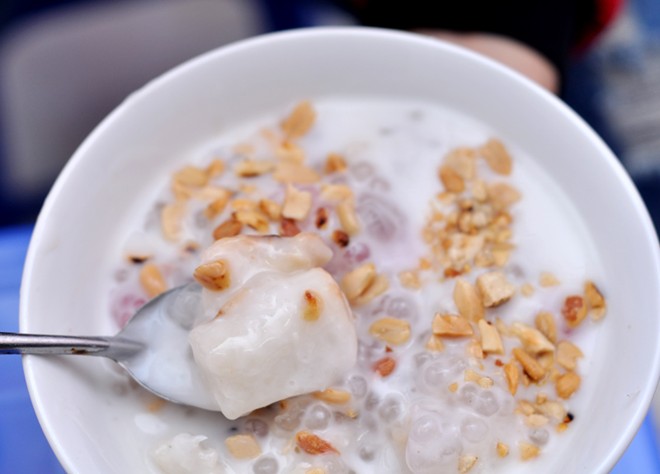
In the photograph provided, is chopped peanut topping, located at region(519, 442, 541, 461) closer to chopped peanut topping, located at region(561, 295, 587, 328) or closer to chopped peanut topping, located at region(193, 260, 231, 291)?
chopped peanut topping, located at region(561, 295, 587, 328)

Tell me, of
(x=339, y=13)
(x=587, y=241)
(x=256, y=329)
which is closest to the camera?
(x=256, y=329)

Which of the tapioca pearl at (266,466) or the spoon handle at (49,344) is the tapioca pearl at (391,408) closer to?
the tapioca pearl at (266,466)

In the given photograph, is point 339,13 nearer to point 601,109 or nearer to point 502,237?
point 601,109

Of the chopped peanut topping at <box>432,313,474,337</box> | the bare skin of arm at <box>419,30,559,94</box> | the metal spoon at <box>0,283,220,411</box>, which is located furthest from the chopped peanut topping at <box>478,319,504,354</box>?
the bare skin of arm at <box>419,30,559,94</box>

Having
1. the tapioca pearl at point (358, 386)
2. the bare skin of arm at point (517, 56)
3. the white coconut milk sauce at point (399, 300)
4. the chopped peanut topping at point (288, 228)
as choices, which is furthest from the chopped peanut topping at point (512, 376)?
the bare skin of arm at point (517, 56)

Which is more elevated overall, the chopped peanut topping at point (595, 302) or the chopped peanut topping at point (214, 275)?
the chopped peanut topping at point (595, 302)

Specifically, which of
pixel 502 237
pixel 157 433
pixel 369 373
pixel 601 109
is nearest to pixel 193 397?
pixel 157 433

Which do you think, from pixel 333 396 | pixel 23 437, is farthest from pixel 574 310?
pixel 23 437
